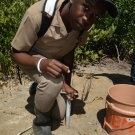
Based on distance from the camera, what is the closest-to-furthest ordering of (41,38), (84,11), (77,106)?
(84,11), (41,38), (77,106)

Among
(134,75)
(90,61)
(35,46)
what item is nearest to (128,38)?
(90,61)

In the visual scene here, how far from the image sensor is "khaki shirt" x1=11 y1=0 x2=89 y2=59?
6.56 ft

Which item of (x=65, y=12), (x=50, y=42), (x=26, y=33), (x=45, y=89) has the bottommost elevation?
(x=45, y=89)

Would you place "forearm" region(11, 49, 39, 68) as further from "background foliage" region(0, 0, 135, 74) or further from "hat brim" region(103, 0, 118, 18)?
"background foliage" region(0, 0, 135, 74)

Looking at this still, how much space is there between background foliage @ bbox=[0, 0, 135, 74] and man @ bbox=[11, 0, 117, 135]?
1180 mm

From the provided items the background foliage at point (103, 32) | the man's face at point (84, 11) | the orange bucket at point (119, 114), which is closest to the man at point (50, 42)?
the man's face at point (84, 11)

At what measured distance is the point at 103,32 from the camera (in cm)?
398

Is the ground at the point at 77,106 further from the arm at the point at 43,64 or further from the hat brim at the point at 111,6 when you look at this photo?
the hat brim at the point at 111,6

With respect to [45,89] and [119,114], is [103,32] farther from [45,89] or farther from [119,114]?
[45,89]

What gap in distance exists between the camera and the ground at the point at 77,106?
248 centimetres

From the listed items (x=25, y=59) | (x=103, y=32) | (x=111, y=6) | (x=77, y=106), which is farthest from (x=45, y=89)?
(x=103, y=32)

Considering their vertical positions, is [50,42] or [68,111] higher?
[50,42]

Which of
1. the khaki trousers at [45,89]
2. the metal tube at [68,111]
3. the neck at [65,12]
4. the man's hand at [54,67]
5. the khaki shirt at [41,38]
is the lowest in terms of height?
the metal tube at [68,111]

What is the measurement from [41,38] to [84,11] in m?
0.46
